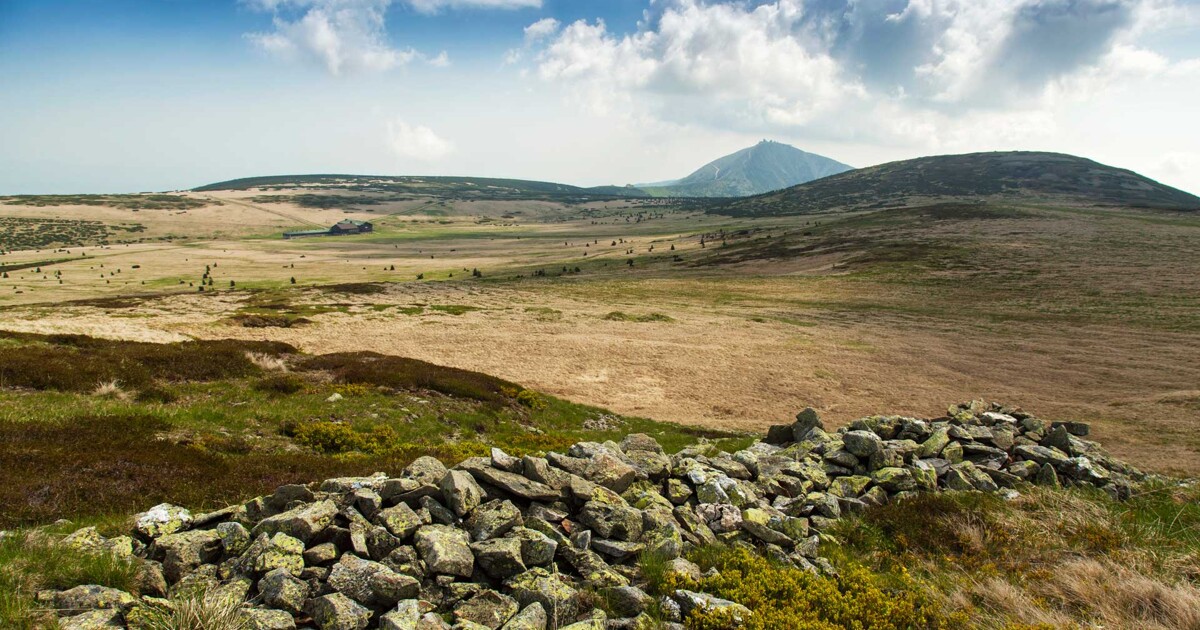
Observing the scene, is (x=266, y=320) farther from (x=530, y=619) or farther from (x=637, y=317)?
(x=530, y=619)

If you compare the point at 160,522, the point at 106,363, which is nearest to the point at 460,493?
the point at 160,522

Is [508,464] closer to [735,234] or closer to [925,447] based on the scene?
[925,447]

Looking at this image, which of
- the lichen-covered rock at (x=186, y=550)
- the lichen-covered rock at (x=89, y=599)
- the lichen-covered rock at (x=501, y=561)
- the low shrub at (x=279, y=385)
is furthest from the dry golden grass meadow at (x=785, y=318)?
the lichen-covered rock at (x=89, y=599)

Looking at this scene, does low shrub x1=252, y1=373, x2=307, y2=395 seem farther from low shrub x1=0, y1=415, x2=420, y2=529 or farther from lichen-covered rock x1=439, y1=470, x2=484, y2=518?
lichen-covered rock x1=439, y1=470, x2=484, y2=518

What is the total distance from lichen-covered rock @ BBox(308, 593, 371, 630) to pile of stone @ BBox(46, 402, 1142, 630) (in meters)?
0.02

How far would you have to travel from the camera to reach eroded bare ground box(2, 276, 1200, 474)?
112 ft

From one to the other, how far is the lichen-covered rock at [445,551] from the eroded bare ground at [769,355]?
79.8 feet

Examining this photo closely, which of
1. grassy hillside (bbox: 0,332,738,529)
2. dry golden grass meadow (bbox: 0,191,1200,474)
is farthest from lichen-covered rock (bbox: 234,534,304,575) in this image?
dry golden grass meadow (bbox: 0,191,1200,474)

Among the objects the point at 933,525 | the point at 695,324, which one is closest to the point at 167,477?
the point at 933,525

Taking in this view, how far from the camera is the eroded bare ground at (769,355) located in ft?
112

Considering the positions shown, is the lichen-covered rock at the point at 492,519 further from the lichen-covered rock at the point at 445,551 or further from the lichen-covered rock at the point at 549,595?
the lichen-covered rock at the point at 549,595

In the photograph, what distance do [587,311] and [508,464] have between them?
5508cm

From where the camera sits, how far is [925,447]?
53.3ft

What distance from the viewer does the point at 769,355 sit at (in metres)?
46.8
